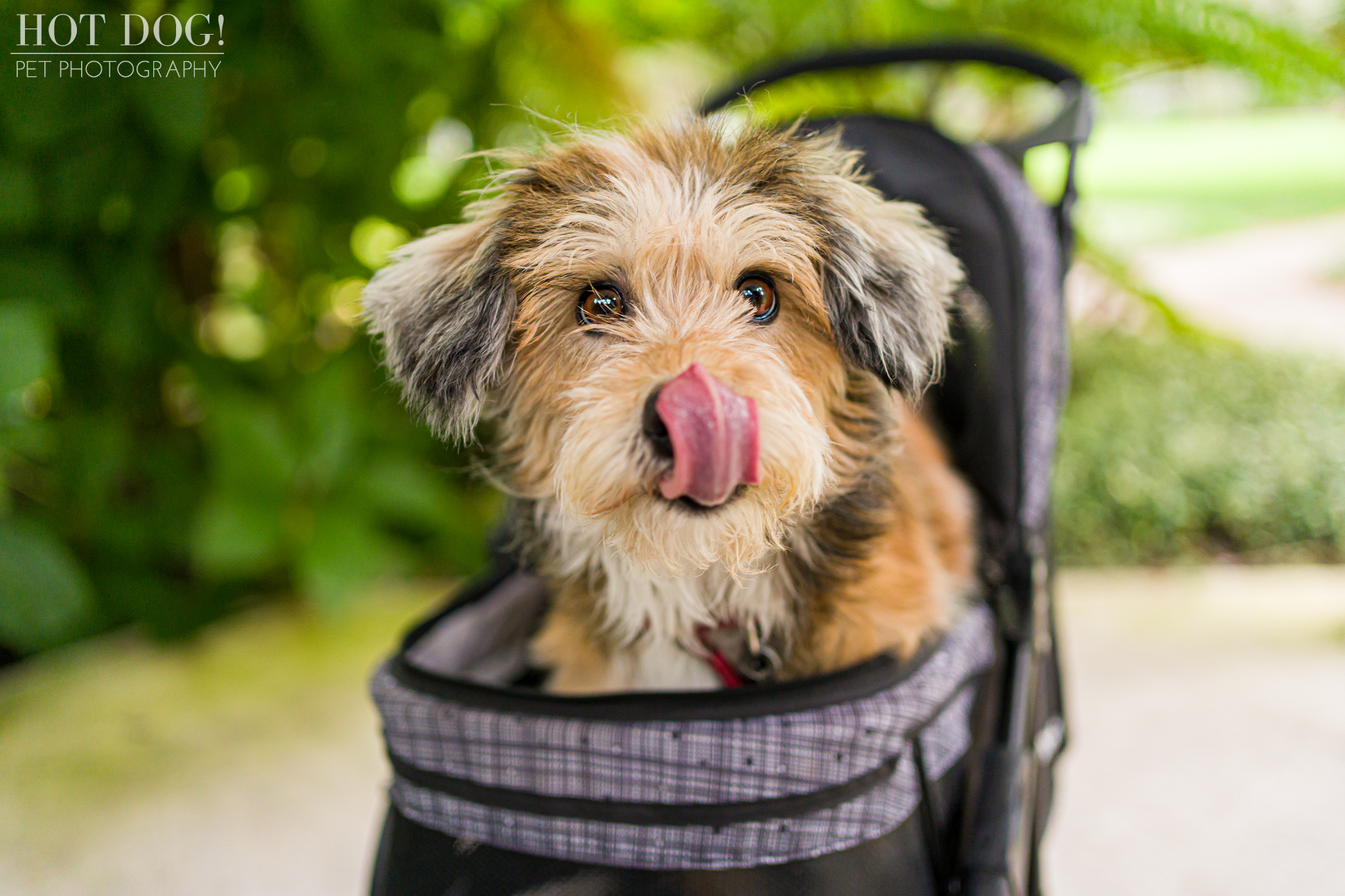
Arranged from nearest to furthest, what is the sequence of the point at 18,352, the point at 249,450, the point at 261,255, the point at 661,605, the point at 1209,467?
the point at 661,605
the point at 18,352
the point at 249,450
the point at 261,255
the point at 1209,467

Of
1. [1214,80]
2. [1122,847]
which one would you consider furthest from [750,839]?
[1214,80]

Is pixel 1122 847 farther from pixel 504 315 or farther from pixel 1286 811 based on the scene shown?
pixel 504 315

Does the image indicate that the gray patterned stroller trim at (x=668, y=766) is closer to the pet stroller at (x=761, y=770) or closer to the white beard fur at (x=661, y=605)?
the pet stroller at (x=761, y=770)

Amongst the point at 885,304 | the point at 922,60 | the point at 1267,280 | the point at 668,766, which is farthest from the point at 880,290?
the point at 1267,280

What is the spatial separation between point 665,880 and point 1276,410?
292 cm

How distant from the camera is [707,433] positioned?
2.66 feet

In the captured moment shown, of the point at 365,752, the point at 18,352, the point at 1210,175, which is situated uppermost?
the point at 1210,175

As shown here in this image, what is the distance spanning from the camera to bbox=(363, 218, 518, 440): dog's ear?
1.04m

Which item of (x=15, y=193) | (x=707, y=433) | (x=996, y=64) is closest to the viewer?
(x=707, y=433)

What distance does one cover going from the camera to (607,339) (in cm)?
101

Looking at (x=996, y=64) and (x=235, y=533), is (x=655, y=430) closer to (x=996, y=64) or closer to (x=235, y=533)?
(x=996, y=64)

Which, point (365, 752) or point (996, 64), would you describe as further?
point (365, 752)

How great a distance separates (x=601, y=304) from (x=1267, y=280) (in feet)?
13.7

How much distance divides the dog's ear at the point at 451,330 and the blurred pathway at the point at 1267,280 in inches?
122
